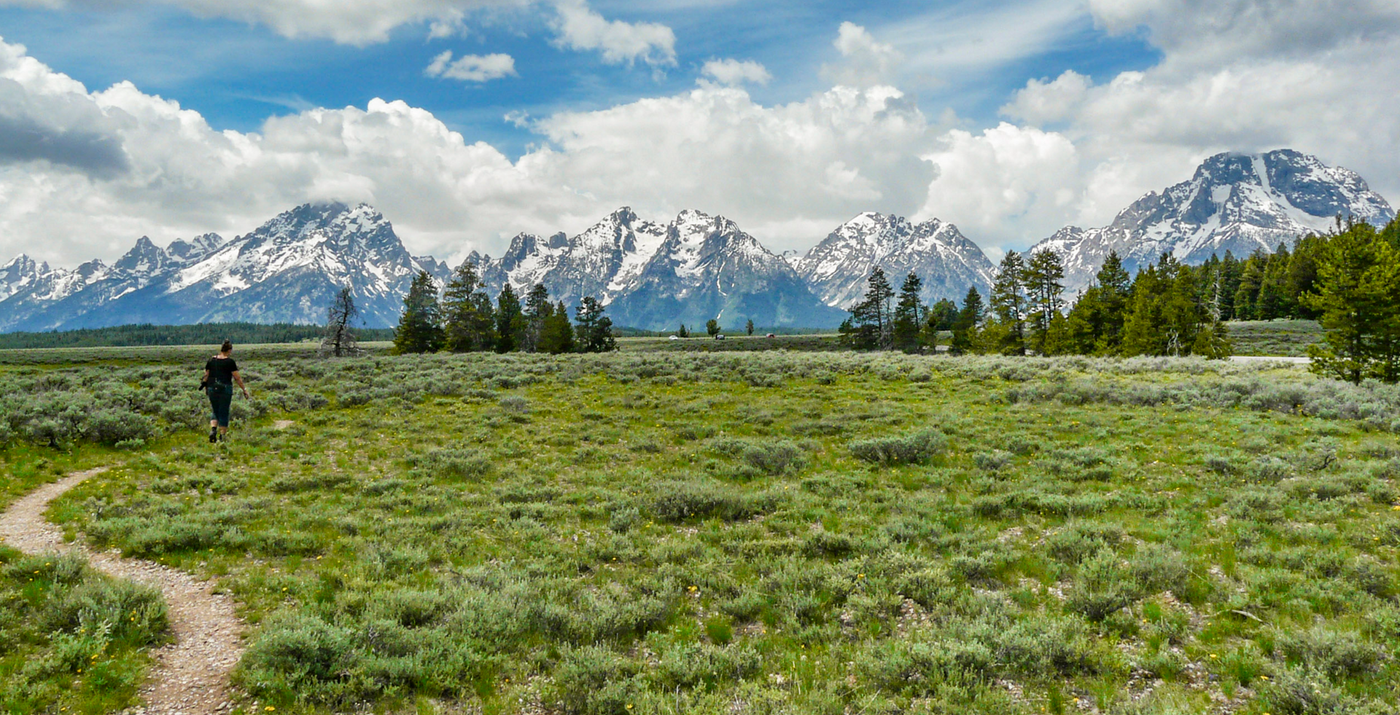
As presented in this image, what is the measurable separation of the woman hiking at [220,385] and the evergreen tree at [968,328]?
7945 centimetres

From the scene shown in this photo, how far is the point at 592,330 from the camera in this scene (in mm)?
85688

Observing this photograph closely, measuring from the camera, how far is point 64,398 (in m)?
20.2

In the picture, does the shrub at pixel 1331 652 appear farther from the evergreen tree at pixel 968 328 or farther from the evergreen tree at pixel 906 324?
the evergreen tree at pixel 906 324

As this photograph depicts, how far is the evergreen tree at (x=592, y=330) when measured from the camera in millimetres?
84562

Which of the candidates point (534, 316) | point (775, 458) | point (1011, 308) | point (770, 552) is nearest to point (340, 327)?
point (534, 316)

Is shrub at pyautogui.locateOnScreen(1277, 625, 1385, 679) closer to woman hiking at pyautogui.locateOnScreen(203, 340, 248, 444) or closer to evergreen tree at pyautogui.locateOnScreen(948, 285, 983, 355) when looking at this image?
woman hiking at pyautogui.locateOnScreen(203, 340, 248, 444)

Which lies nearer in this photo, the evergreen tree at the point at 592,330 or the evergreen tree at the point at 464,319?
the evergreen tree at the point at 464,319

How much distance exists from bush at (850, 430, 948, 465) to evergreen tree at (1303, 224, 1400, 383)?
2030 centimetres

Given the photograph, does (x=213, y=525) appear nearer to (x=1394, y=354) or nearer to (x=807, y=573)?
(x=807, y=573)

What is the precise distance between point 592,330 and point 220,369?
226 ft

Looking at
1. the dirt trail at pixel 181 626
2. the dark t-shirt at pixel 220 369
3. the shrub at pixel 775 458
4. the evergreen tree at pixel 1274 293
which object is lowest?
the dirt trail at pixel 181 626

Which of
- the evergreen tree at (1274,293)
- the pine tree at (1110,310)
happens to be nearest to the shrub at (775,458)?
the pine tree at (1110,310)

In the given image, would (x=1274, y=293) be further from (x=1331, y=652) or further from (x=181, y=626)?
(x=181, y=626)

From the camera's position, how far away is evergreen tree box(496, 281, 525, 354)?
76.2 meters
